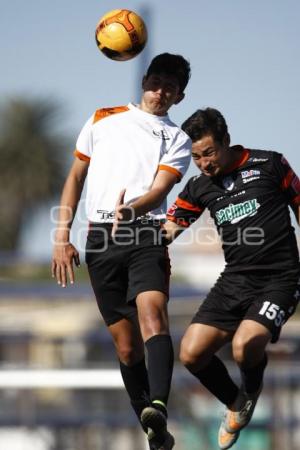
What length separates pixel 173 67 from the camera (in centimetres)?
680

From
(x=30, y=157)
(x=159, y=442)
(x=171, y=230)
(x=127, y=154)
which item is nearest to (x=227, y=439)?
(x=159, y=442)

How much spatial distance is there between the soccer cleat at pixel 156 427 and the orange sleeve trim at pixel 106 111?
185 cm

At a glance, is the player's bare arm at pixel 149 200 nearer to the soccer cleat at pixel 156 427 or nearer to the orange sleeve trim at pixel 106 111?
the orange sleeve trim at pixel 106 111

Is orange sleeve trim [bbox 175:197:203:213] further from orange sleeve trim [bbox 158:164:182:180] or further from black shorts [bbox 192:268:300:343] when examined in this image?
orange sleeve trim [bbox 158:164:182:180]

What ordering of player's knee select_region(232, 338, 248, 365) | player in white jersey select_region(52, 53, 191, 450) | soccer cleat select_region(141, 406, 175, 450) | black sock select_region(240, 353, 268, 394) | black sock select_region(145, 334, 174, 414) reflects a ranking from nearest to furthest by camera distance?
soccer cleat select_region(141, 406, 175, 450) → black sock select_region(145, 334, 174, 414) → player in white jersey select_region(52, 53, 191, 450) → player's knee select_region(232, 338, 248, 365) → black sock select_region(240, 353, 268, 394)

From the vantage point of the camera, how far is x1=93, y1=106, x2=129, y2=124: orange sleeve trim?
695 cm

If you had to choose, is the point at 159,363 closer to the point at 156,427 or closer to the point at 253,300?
the point at 156,427

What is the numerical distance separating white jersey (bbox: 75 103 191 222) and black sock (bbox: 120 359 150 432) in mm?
975

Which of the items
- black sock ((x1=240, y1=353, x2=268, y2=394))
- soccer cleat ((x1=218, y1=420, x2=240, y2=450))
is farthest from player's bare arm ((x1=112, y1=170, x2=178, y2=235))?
soccer cleat ((x1=218, y1=420, x2=240, y2=450))

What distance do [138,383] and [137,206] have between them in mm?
1260

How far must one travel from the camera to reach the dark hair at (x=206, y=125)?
279 inches

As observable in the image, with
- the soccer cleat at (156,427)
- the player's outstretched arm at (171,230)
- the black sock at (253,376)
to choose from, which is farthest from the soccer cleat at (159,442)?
the player's outstretched arm at (171,230)

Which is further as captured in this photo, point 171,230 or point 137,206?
point 171,230

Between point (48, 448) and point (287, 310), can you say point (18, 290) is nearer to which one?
point (48, 448)
